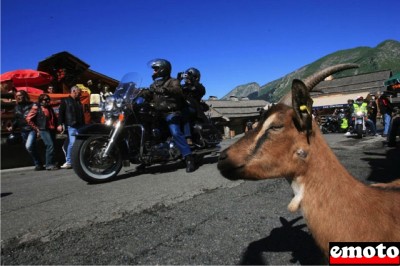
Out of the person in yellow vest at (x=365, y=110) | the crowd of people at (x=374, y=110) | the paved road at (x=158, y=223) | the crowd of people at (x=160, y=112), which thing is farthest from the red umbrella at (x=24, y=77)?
the person in yellow vest at (x=365, y=110)

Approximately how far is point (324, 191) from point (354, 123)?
46.3 feet

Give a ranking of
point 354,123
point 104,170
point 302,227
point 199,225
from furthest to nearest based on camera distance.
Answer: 1. point 354,123
2. point 104,170
3. point 199,225
4. point 302,227

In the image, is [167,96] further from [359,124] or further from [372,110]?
[372,110]

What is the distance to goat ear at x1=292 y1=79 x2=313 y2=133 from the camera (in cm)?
197

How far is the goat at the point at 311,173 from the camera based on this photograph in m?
1.93

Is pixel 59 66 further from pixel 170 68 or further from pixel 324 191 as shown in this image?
pixel 324 191

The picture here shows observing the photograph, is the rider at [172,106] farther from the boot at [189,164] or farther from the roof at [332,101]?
the roof at [332,101]

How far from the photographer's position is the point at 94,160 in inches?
236

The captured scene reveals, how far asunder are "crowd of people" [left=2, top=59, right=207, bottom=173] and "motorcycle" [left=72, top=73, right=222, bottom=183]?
0.24m

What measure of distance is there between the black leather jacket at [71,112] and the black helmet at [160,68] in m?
2.71

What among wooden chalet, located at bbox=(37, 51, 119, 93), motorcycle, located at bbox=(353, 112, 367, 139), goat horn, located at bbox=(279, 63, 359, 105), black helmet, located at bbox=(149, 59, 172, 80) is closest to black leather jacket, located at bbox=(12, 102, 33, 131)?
black helmet, located at bbox=(149, 59, 172, 80)

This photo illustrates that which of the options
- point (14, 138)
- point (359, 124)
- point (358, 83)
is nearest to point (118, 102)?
point (14, 138)

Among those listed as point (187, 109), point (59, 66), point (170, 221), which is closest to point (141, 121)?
point (187, 109)

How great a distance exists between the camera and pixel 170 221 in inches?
144
